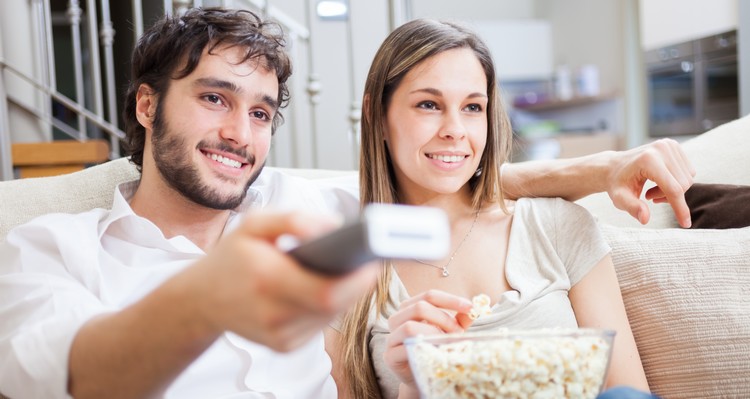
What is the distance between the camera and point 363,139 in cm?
155

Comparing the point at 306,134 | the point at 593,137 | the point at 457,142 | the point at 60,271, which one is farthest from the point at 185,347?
the point at 593,137

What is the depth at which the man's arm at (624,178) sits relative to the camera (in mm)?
1272

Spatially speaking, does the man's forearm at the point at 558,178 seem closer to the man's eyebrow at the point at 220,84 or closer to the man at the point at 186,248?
the man at the point at 186,248

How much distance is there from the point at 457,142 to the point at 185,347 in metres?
0.82

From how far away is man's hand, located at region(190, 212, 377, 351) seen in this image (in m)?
0.53

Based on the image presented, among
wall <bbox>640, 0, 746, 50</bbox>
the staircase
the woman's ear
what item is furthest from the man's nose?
wall <bbox>640, 0, 746, 50</bbox>

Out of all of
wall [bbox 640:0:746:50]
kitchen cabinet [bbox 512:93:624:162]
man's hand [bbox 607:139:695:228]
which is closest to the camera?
man's hand [bbox 607:139:695:228]

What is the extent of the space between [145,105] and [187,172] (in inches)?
9.1

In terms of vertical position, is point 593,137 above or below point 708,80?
below

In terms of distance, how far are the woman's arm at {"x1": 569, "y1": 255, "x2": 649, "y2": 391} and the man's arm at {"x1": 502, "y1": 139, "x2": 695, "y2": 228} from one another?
141 millimetres

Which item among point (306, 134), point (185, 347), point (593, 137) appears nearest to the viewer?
point (185, 347)

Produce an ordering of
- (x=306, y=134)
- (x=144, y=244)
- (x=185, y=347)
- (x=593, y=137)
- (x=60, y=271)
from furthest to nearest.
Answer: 1. (x=593, y=137)
2. (x=306, y=134)
3. (x=144, y=244)
4. (x=60, y=271)
5. (x=185, y=347)

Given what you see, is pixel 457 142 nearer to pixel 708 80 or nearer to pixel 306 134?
pixel 306 134

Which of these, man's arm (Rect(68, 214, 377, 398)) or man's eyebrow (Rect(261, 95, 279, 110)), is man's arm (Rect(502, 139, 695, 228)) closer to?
man's eyebrow (Rect(261, 95, 279, 110))
